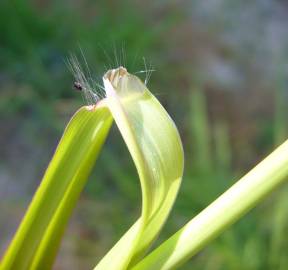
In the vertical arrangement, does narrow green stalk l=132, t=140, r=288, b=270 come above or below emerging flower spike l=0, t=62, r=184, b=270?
below

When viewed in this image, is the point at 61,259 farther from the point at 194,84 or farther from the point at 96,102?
the point at 96,102

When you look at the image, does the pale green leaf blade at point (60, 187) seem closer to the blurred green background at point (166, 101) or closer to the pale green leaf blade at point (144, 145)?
the pale green leaf blade at point (144, 145)

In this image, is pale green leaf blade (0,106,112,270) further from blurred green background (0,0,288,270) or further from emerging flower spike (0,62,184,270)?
blurred green background (0,0,288,270)

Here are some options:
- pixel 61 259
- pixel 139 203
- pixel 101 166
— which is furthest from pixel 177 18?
pixel 61 259

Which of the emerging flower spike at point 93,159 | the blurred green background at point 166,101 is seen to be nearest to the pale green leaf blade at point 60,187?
the emerging flower spike at point 93,159

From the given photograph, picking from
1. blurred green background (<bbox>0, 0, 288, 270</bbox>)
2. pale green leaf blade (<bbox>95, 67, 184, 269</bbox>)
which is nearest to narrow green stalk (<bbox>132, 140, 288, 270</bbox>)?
pale green leaf blade (<bbox>95, 67, 184, 269</bbox>)

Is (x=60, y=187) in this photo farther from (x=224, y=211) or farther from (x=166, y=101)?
(x=166, y=101)

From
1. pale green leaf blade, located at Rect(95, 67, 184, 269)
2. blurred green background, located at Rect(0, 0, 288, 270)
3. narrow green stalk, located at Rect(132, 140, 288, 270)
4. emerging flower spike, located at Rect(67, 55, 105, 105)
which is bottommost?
narrow green stalk, located at Rect(132, 140, 288, 270)

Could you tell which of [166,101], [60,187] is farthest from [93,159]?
[166,101]
